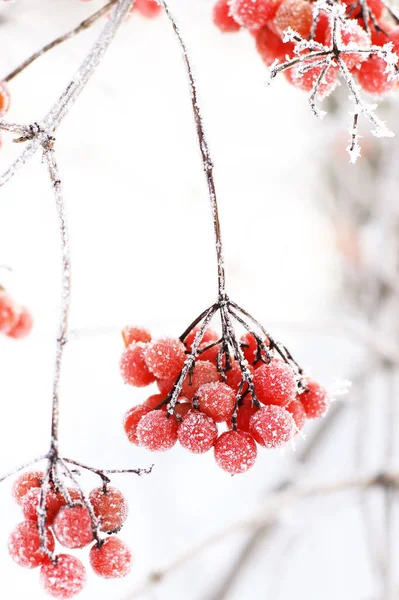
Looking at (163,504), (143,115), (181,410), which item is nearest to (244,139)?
(143,115)

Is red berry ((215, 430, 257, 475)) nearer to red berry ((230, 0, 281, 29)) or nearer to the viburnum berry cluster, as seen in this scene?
the viburnum berry cluster

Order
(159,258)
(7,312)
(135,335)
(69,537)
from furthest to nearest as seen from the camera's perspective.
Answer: (159,258) < (7,312) < (135,335) < (69,537)

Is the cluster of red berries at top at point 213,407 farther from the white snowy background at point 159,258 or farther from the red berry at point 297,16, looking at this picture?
the white snowy background at point 159,258

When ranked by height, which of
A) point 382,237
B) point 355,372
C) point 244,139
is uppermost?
point 244,139

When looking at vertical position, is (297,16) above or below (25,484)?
above

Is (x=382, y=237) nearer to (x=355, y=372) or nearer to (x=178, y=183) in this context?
(x=355, y=372)

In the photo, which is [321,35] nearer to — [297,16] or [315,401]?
[297,16]

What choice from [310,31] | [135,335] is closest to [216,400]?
[135,335]

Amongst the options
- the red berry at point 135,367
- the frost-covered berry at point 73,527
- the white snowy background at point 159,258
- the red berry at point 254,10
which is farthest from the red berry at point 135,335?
the white snowy background at point 159,258
